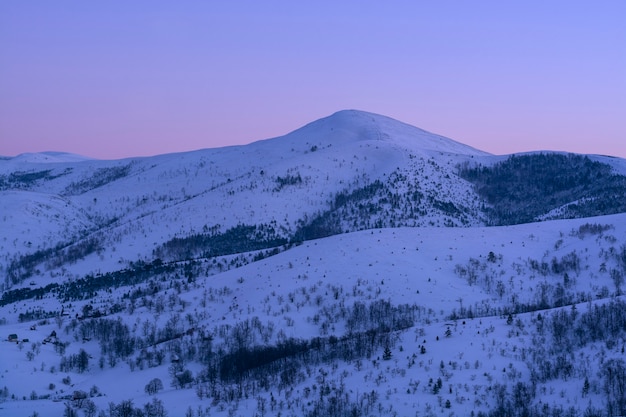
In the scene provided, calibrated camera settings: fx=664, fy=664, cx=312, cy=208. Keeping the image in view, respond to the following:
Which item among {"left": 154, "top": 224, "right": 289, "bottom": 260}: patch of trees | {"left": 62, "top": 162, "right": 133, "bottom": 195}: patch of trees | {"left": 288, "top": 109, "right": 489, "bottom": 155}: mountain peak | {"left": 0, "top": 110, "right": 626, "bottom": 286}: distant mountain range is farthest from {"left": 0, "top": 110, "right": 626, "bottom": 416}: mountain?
{"left": 62, "top": 162, "right": 133, "bottom": 195}: patch of trees

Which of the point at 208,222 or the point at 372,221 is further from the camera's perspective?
the point at 208,222

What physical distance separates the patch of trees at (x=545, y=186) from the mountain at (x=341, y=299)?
16.0 inches

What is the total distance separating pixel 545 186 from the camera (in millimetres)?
102750

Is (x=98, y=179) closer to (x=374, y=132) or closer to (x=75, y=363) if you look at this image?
(x=374, y=132)

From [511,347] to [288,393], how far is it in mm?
11346

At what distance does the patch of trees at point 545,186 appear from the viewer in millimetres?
87438

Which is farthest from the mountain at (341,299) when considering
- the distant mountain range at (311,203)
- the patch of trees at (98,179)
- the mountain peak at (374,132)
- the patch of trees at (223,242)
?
the patch of trees at (98,179)

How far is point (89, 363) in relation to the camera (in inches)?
1703

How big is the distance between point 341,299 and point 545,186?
218 feet

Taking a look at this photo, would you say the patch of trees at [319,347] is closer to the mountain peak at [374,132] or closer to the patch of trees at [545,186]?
the patch of trees at [545,186]

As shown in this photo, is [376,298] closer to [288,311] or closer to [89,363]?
[288,311]

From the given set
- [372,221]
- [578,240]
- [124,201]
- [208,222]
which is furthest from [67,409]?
[124,201]

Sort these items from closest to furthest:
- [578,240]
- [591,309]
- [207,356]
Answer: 1. [591,309]
2. [207,356]
3. [578,240]

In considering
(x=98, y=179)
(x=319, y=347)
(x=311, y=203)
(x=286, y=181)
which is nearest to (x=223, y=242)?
(x=311, y=203)
